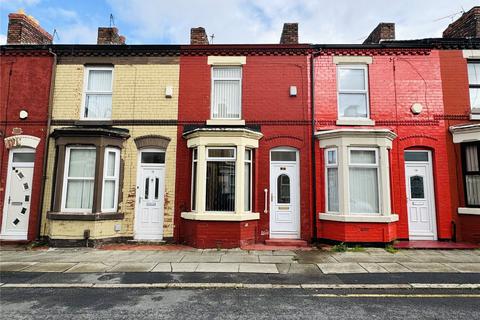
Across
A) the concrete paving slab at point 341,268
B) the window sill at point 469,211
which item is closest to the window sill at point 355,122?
the window sill at point 469,211

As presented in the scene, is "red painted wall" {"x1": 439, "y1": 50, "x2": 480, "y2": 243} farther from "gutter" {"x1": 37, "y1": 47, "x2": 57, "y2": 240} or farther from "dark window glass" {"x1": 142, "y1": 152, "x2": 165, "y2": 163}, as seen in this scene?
"gutter" {"x1": 37, "y1": 47, "x2": 57, "y2": 240}

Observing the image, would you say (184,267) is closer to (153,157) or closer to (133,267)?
(133,267)

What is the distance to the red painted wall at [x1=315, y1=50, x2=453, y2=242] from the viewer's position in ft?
32.2

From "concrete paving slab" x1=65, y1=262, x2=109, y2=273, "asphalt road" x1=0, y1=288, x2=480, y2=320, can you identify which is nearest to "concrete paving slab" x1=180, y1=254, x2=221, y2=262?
"concrete paving slab" x1=65, y1=262, x2=109, y2=273

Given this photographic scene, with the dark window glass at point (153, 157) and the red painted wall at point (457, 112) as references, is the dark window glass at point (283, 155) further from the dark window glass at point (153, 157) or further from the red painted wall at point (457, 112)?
the red painted wall at point (457, 112)

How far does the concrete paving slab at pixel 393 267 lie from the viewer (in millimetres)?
6914

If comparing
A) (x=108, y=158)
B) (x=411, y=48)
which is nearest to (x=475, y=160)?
(x=411, y=48)

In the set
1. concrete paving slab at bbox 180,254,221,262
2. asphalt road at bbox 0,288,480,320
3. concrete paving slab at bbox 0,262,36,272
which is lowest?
asphalt road at bbox 0,288,480,320

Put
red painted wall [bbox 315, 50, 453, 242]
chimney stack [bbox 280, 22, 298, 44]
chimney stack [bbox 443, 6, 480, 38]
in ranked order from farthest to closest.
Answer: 1. chimney stack [bbox 280, 22, 298, 44]
2. chimney stack [bbox 443, 6, 480, 38]
3. red painted wall [bbox 315, 50, 453, 242]

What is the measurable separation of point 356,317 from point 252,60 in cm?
874

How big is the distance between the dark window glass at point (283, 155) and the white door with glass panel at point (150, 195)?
389 centimetres

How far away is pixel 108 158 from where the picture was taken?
9.97 m

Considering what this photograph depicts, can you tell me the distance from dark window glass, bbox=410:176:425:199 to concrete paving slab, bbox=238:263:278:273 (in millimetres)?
5843

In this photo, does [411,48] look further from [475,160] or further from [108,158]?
[108,158]
